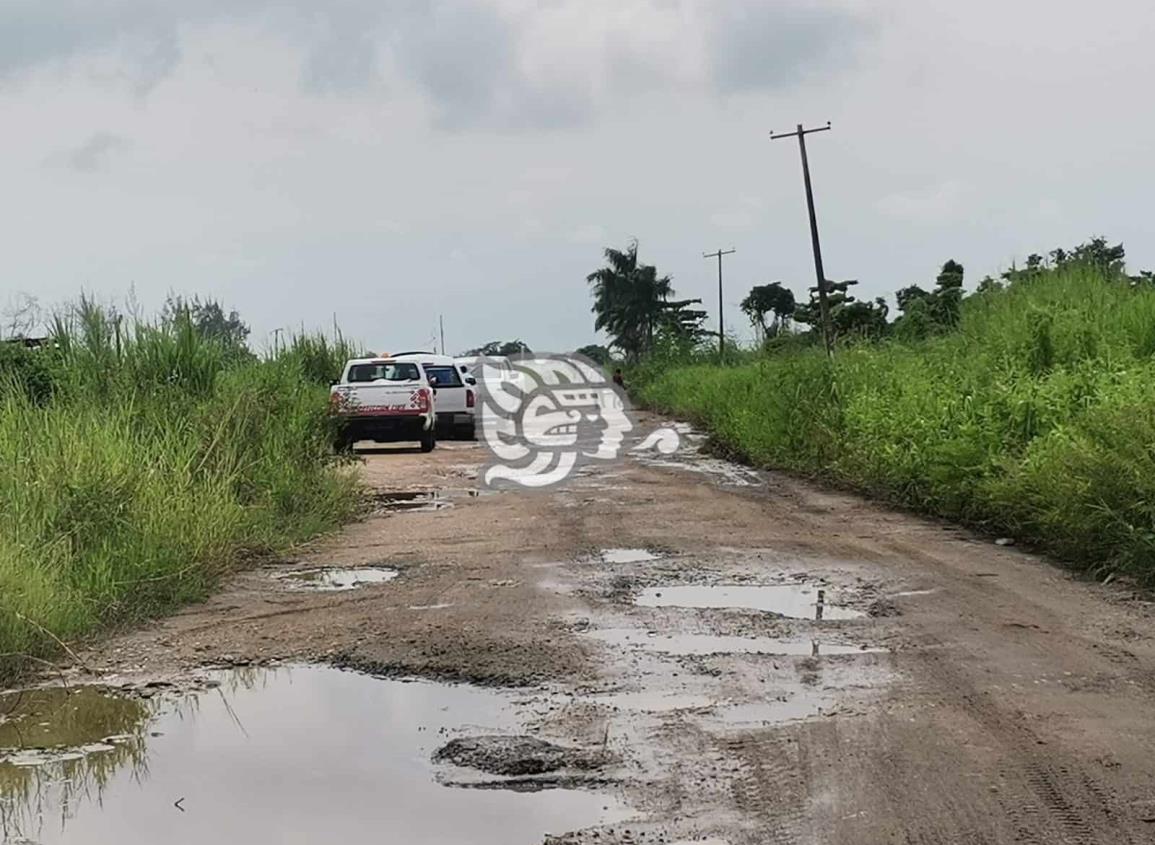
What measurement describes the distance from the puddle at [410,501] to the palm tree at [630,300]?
164ft

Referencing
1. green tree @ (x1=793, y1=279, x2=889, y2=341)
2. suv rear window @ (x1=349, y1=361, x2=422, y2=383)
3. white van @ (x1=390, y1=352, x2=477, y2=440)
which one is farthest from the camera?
green tree @ (x1=793, y1=279, x2=889, y2=341)

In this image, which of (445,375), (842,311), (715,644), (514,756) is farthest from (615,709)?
(842,311)

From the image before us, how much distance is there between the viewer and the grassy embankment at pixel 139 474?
7.58 metres

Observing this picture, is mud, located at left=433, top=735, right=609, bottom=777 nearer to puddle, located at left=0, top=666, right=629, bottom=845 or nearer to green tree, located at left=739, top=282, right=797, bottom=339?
puddle, located at left=0, top=666, right=629, bottom=845

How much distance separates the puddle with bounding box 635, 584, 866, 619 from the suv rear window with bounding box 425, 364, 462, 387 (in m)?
17.9

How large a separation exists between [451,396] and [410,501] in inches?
447

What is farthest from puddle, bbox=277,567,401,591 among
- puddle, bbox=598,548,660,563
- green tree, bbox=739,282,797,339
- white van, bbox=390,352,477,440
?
green tree, bbox=739,282,797,339

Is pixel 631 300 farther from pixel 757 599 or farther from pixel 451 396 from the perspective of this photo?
pixel 757 599

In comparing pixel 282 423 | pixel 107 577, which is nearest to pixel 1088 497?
pixel 107 577

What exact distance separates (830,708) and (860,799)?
1.15m

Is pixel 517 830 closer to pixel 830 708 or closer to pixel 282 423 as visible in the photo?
pixel 830 708

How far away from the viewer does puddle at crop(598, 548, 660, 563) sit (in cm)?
970

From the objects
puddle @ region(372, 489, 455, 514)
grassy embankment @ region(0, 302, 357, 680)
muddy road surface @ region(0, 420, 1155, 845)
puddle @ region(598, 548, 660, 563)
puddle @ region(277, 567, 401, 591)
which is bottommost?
muddy road surface @ region(0, 420, 1155, 845)

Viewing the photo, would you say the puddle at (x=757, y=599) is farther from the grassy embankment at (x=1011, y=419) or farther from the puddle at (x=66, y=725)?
the puddle at (x=66, y=725)
